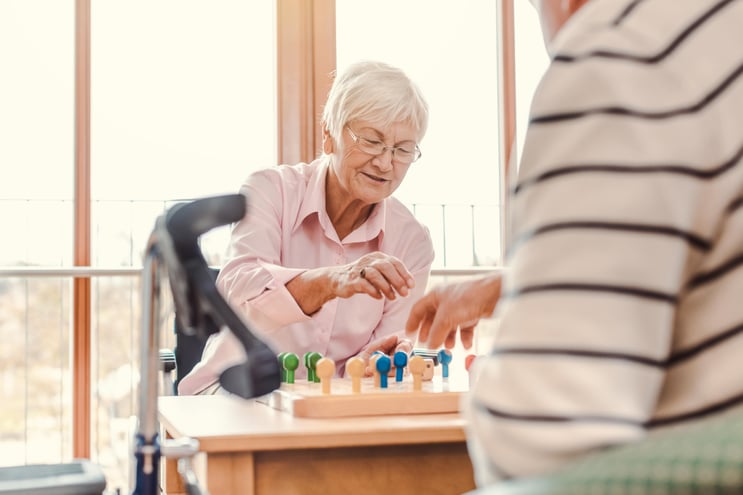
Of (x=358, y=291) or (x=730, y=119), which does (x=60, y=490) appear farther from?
(x=358, y=291)

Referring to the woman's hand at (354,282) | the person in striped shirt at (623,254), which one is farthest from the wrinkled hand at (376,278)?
the person in striped shirt at (623,254)

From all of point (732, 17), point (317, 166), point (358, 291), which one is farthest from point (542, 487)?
point (317, 166)

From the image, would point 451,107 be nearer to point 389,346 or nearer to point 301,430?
point 389,346

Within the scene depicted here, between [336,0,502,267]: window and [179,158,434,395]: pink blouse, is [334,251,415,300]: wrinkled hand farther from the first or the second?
[336,0,502,267]: window

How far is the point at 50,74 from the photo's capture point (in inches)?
140

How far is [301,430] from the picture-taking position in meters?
1.27

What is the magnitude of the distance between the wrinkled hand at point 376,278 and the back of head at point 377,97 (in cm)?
47

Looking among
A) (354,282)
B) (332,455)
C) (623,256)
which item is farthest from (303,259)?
(623,256)

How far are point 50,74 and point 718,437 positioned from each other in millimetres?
3510

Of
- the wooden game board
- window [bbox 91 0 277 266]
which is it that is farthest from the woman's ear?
window [bbox 91 0 277 266]

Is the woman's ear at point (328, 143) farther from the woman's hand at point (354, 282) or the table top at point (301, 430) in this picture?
the table top at point (301, 430)

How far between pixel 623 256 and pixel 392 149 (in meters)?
1.76

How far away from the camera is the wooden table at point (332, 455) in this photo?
124cm

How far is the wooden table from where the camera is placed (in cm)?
124
